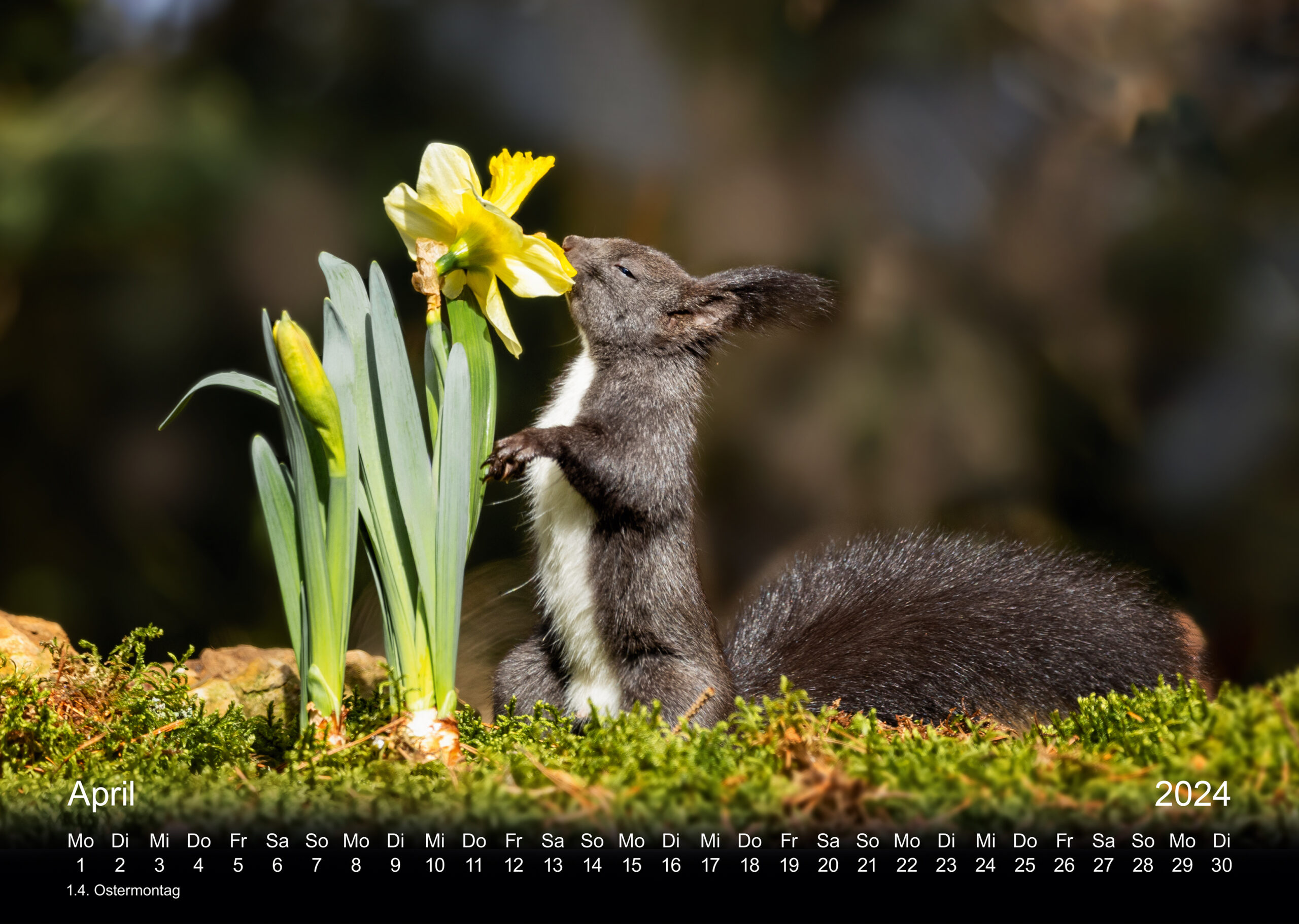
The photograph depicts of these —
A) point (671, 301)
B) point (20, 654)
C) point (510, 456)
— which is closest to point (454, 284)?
point (510, 456)

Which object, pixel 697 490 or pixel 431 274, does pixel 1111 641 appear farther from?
pixel 431 274

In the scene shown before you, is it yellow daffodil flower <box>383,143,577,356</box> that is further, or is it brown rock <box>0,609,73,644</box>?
brown rock <box>0,609,73,644</box>

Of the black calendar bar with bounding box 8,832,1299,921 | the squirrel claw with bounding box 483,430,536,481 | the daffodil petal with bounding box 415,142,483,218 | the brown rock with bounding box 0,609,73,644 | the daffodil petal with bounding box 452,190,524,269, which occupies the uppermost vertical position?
the daffodil petal with bounding box 415,142,483,218

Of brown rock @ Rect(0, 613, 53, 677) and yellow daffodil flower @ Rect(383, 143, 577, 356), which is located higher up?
yellow daffodil flower @ Rect(383, 143, 577, 356)

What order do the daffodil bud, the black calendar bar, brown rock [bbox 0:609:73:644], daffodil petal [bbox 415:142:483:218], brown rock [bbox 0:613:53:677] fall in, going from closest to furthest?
the black calendar bar → the daffodil bud → daffodil petal [bbox 415:142:483:218] → brown rock [bbox 0:613:53:677] → brown rock [bbox 0:609:73:644]

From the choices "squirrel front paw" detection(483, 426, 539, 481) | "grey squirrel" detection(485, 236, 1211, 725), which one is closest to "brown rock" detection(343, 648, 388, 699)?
"grey squirrel" detection(485, 236, 1211, 725)

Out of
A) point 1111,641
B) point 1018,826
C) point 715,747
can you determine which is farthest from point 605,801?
point 1111,641

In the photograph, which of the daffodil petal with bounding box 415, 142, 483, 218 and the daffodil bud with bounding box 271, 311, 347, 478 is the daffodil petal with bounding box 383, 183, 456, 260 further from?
the daffodil bud with bounding box 271, 311, 347, 478
